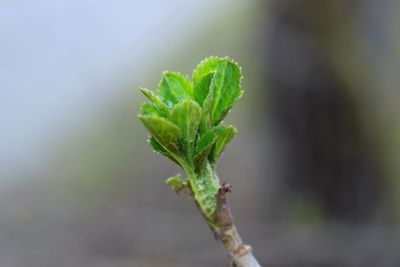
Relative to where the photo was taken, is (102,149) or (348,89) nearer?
(348,89)

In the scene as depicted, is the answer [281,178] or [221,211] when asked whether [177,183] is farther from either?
[281,178]

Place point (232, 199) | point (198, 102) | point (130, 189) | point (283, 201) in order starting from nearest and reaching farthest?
point (198, 102), point (283, 201), point (232, 199), point (130, 189)

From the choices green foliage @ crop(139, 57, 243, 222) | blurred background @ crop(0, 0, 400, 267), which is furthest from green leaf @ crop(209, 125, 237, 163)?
blurred background @ crop(0, 0, 400, 267)

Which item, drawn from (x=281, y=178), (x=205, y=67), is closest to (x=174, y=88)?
(x=205, y=67)

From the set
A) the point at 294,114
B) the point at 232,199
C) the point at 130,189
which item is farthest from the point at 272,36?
the point at 130,189

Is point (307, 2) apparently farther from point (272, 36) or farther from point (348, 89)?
point (348, 89)

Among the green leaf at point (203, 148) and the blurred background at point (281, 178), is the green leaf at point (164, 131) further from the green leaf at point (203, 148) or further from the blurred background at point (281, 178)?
the blurred background at point (281, 178)
